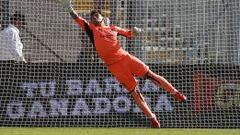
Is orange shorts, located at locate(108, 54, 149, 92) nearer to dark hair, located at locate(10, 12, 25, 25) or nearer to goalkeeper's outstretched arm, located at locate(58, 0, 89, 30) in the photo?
goalkeeper's outstretched arm, located at locate(58, 0, 89, 30)

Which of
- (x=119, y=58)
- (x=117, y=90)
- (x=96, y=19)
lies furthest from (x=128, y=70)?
(x=117, y=90)

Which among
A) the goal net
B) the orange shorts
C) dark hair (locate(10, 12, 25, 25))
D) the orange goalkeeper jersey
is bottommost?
the goal net

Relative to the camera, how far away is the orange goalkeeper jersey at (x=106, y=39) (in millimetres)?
12445

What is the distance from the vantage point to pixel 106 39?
493 inches

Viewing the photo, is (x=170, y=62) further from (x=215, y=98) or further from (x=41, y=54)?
(x=41, y=54)

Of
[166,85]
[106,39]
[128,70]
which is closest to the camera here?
[166,85]

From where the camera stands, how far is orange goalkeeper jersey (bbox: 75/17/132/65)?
12445 millimetres

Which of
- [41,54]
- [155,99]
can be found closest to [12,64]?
[41,54]

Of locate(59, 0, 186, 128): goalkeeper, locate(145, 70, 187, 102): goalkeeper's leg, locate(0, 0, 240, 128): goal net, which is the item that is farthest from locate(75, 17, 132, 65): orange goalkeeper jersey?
locate(0, 0, 240, 128): goal net

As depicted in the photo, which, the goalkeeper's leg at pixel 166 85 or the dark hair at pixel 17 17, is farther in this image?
the dark hair at pixel 17 17

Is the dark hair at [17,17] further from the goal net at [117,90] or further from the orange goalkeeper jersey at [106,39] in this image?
the orange goalkeeper jersey at [106,39]

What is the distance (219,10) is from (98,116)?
4062 mm

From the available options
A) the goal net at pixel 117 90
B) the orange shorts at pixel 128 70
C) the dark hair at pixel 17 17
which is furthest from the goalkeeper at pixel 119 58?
the dark hair at pixel 17 17

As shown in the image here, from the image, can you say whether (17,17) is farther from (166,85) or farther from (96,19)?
(166,85)
